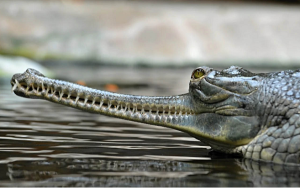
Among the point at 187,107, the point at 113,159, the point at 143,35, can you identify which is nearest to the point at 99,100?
the point at 113,159

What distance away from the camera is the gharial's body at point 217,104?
4.26m

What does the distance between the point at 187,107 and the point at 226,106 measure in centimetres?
30

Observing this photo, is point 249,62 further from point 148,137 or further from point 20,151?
point 20,151

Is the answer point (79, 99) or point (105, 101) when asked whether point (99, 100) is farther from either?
point (79, 99)

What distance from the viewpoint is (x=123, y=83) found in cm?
1227

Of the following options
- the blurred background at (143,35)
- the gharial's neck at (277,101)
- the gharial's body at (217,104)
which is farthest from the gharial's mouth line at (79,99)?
the blurred background at (143,35)

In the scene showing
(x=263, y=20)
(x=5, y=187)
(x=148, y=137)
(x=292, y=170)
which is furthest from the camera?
(x=263, y=20)

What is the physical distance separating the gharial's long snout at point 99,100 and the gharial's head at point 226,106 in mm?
147

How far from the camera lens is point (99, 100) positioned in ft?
14.4

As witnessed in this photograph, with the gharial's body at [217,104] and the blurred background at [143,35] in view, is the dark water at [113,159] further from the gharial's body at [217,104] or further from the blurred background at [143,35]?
the blurred background at [143,35]

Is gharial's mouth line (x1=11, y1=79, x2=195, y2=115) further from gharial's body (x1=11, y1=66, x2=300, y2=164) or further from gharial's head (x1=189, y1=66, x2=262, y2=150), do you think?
gharial's head (x1=189, y1=66, x2=262, y2=150)

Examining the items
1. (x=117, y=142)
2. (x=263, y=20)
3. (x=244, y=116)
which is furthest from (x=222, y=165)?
(x=263, y=20)

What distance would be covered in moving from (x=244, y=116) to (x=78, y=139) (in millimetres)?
1572

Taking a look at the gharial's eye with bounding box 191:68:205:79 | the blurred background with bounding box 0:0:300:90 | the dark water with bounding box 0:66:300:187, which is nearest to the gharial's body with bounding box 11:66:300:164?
the gharial's eye with bounding box 191:68:205:79
